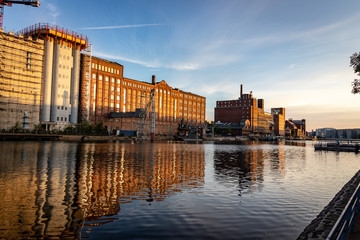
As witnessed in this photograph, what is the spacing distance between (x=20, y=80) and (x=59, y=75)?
14886mm

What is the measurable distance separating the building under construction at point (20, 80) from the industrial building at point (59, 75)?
99.5 inches

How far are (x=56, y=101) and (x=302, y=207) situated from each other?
111 metres

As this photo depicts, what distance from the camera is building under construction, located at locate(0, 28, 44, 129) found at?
95.9m

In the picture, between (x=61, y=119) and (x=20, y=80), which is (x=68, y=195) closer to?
(x=20, y=80)

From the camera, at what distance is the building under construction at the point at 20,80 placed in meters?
95.9

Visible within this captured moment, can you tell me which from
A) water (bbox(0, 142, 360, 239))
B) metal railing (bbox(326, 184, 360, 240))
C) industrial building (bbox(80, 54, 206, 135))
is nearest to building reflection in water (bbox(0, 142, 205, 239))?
→ water (bbox(0, 142, 360, 239))

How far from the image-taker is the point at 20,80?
10019 cm

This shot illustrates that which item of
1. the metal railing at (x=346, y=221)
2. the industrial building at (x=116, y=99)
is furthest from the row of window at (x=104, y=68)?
the metal railing at (x=346, y=221)

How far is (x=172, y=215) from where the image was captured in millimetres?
12516

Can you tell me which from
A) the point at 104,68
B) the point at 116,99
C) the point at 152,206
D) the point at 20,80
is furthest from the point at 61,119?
the point at 152,206

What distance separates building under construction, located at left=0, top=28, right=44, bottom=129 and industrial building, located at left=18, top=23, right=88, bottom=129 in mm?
2527

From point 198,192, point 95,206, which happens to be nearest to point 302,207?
point 198,192

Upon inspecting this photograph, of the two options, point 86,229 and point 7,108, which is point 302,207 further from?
point 7,108

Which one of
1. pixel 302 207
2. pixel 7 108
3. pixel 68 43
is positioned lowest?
pixel 302 207
